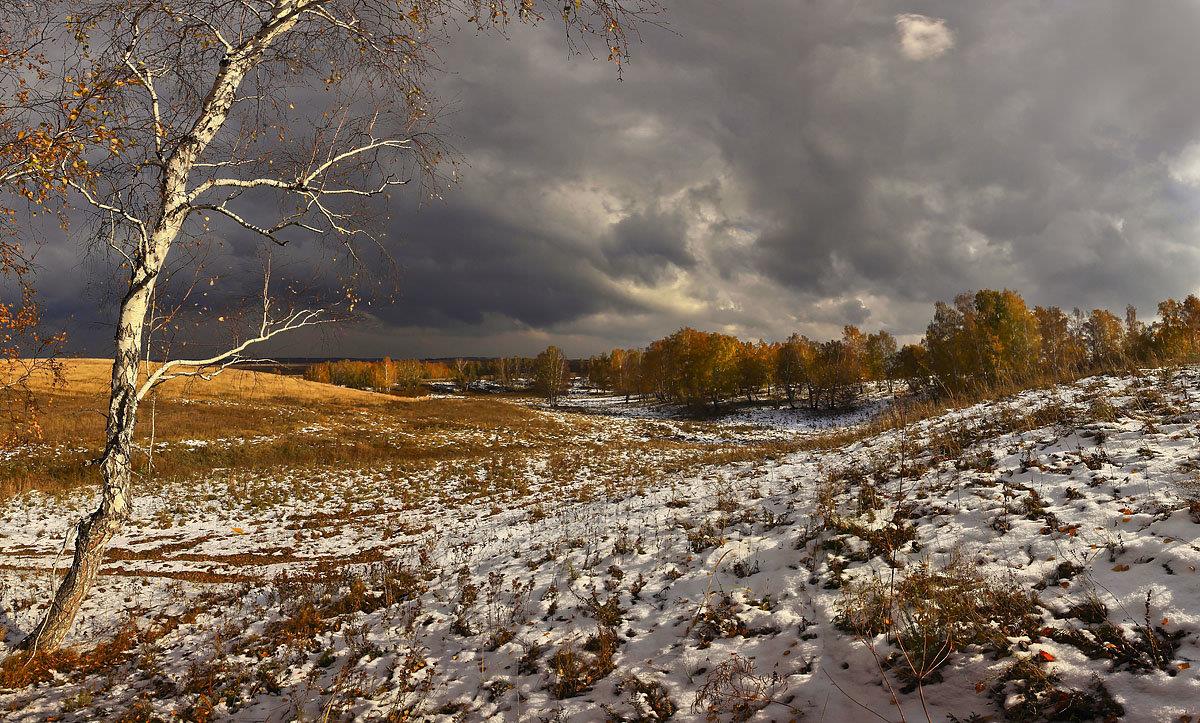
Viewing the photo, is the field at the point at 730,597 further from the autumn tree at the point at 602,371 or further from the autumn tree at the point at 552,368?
the autumn tree at the point at 602,371

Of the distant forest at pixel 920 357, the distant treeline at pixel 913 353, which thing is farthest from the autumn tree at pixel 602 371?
the distant treeline at pixel 913 353

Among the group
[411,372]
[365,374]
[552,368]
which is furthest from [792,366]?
[411,372]

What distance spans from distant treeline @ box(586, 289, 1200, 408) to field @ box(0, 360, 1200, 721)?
25.9 m

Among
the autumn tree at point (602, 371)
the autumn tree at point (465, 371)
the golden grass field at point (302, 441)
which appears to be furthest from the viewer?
the autumn tree at point (465, 371)

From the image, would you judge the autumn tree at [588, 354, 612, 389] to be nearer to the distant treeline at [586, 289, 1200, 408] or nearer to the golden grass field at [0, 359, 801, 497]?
the distant treeline at [586, 289, 1200, 408]

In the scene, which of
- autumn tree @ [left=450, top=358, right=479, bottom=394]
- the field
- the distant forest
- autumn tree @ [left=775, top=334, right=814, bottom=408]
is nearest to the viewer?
the field

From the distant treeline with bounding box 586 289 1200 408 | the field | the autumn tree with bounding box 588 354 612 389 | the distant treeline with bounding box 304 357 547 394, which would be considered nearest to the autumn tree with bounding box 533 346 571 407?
the distant treeline with bounding box 586 289 1200 408

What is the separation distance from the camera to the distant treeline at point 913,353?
4172cm

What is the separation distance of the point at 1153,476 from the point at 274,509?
70.7ft

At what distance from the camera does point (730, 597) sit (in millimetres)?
5871

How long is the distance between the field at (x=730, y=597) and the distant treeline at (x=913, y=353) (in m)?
25.9

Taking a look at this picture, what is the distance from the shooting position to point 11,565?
10.2m

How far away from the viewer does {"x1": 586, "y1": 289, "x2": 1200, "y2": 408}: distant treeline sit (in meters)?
41.7

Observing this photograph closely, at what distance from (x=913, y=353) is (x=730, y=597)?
67.9 meters
